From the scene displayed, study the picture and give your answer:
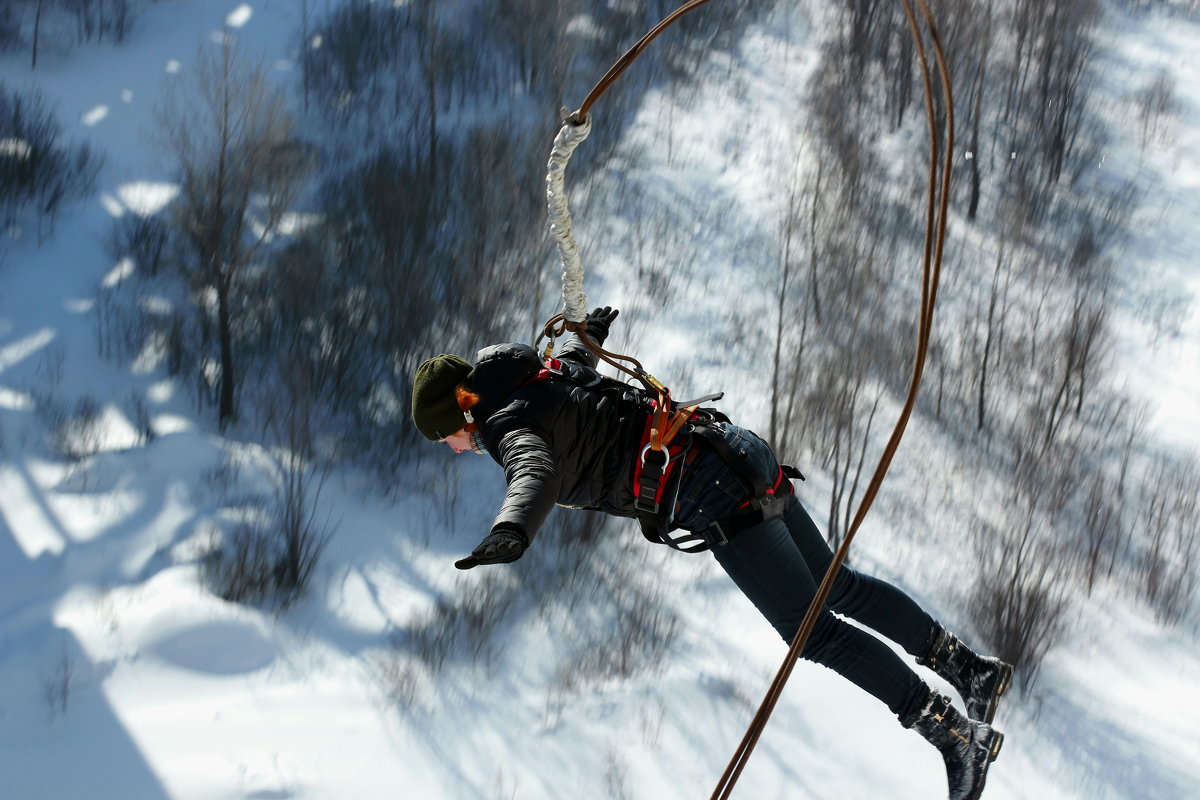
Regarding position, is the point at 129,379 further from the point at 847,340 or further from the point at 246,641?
the point at 847,340

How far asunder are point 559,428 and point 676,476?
1.29 feet

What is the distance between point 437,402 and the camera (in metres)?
2.77

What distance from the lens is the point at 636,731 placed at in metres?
6.00

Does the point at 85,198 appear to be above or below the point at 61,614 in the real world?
above

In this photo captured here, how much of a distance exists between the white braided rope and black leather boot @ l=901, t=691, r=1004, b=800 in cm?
160

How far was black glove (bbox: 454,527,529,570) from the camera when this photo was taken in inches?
81.6

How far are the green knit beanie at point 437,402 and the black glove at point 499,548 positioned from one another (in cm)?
66

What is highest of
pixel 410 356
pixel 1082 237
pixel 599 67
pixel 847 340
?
pixel 599 67

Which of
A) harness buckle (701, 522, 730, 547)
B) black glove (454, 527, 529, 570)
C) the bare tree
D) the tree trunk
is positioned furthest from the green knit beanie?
the tree trunk

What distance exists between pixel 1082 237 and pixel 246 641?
10.1 m

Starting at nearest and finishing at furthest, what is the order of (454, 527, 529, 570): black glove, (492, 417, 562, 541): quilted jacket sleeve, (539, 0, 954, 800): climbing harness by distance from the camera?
(454, 527, 529, 570): black glove
(492, 417, 562, 541): quilted jacket sleeve
(539, 0, 954, 800): climbing harness

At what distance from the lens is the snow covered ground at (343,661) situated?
589 cm

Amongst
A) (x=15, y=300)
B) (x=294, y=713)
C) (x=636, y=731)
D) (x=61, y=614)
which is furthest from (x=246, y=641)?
(x=15, y=300)

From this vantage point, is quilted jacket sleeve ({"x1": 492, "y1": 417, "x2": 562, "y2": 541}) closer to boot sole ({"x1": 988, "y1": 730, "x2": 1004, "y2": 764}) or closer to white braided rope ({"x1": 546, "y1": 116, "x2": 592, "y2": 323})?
white braided rope ({"x1": 546, "y1": 116, "x2": 592, "y2": 323})
